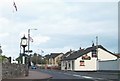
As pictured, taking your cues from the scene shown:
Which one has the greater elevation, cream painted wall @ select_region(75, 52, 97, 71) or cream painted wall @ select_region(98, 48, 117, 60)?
cream painted wall @ select_region(98, 48, 117, 60)

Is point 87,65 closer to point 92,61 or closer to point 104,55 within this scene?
point 92,61

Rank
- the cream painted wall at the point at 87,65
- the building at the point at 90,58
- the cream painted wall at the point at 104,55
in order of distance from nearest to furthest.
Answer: the cream painted wall at the point at 87,65 → the building at the point at 90,58 → the cream painted wall at the point at 104,55

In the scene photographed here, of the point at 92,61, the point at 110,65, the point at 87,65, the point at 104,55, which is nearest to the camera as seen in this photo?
the point at 110,65

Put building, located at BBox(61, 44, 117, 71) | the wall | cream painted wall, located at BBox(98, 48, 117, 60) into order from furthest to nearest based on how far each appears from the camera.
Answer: cream painted wall, located at BBox(98, 48, 117, 60) → building, located at BBox(61, 44, 117, 71) → the wall

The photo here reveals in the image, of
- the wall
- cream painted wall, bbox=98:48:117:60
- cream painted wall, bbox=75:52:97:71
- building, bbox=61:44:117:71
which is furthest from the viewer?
cream painted wall, bbox=98:48:117:60

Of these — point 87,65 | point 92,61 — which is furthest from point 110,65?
point 87,65

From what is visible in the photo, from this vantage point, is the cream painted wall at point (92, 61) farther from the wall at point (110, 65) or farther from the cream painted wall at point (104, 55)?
the wall at point (110, 65)

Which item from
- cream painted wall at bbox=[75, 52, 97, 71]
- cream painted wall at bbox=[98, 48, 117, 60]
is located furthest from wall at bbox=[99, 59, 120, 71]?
cream painted wall at bbox=[98, 48, 117, 60]

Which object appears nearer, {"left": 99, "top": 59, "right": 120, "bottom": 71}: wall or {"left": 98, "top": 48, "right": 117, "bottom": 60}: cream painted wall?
{"left": 99, "top": 59, "right": 120, "bottom": 71}: wall

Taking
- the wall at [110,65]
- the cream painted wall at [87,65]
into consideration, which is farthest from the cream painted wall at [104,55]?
the wall at [110,65]

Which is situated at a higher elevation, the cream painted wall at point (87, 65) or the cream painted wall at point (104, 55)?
the cream painted wall at point (104, 55)

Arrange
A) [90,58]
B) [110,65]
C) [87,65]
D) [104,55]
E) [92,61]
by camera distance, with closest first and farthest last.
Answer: [110,65] < [90,58] < [92,61] < [87,65] < [104,55]

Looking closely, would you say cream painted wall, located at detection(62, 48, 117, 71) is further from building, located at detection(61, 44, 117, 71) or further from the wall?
the wall

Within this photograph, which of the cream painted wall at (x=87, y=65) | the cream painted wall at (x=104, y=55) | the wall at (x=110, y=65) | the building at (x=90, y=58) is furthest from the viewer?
the cream painted wall at (x=104, y=55)
